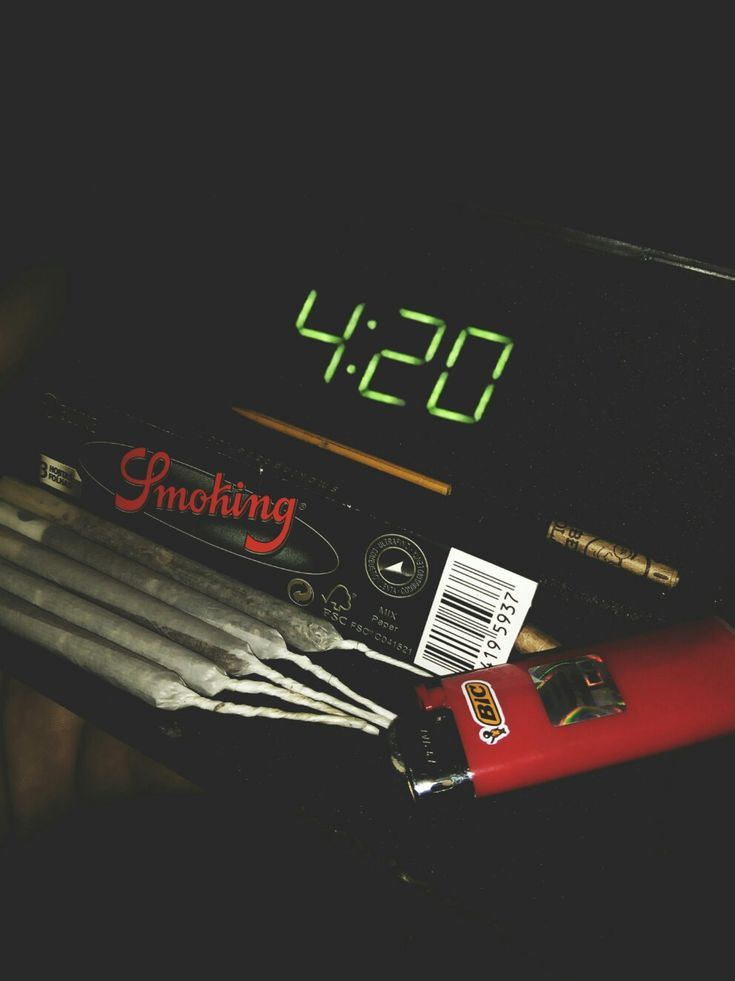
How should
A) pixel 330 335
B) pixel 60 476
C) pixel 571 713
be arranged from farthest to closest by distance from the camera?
1. pixel 60 476
2. pixel 330 335
3. pixel 571 713

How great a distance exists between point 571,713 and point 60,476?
70 cm

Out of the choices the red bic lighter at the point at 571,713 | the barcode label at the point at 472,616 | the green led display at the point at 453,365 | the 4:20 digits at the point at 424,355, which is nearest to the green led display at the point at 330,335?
the 4:20 digits at the point at 424,355

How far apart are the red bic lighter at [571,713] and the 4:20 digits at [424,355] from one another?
0.90 ft

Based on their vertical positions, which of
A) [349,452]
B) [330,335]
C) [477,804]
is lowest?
[477,804]

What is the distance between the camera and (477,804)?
0.65m

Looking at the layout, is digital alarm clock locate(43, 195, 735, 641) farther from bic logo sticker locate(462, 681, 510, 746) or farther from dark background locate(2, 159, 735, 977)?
bic logo sticker locate(462, 681, 510, 746)

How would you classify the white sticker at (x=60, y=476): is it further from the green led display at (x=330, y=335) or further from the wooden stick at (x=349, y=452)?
the green led display at (x=330, y=335)

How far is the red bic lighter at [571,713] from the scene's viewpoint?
0.60 m

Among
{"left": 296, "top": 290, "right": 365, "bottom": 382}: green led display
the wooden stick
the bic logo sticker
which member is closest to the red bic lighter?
the bic logo sticker

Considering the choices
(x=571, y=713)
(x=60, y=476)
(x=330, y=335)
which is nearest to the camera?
(x=571, y=713)

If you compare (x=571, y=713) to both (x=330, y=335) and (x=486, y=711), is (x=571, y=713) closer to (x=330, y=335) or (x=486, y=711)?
(x=486, y=711)

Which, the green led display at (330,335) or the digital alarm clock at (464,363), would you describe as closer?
the digital alarm clock at (464,363)

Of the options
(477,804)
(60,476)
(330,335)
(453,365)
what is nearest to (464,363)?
(453,365)

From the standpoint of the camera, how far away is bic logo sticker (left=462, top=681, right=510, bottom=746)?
612mm
